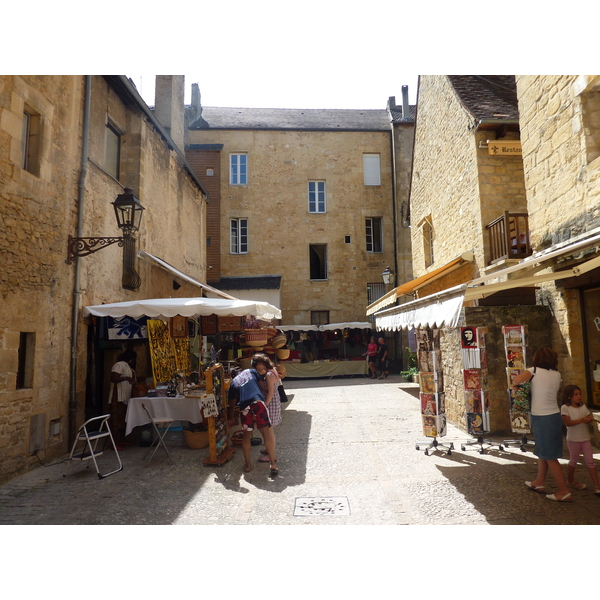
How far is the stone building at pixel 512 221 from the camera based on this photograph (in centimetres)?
506

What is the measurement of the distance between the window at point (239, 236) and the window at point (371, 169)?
6034mm

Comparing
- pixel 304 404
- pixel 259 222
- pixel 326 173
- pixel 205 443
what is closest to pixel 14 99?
pixel 205 443

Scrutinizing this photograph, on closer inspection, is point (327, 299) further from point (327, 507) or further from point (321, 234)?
point (327, 507)

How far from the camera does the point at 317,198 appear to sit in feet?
68.2

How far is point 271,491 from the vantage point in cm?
471

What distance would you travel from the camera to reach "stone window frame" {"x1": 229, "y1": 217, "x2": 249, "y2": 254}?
2044 centimetres

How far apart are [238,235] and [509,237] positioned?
1441 cm

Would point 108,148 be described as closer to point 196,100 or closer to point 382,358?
point 382,358

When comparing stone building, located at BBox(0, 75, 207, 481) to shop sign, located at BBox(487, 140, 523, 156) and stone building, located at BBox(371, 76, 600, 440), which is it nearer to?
stone building, located at BBox(371, 76, 600, 440)

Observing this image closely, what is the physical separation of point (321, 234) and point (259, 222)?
9.44 ft

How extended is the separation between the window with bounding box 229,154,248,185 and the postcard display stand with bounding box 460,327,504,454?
16.2 m

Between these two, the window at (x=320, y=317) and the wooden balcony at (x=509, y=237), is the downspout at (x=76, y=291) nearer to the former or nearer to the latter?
the wooden balcony at (x=509, y=237)

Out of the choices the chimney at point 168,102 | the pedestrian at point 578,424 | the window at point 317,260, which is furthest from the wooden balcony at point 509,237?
the window at point 317,260

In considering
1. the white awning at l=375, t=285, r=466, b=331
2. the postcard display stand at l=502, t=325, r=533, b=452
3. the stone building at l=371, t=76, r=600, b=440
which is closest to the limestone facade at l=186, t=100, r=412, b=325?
the stone building at l=371, t=76, r=600, b=440
